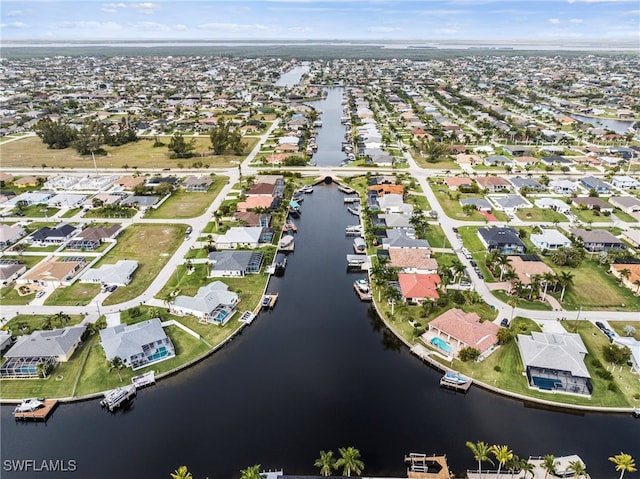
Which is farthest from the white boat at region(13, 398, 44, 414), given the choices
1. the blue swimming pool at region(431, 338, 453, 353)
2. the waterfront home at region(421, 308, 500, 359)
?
the blue swimming pool at region(431, 338, 453, 353)

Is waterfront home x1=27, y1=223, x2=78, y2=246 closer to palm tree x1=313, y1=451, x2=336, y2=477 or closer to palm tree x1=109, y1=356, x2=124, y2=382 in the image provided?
palm tree x1=109, y1=356, x2=124, y2=382

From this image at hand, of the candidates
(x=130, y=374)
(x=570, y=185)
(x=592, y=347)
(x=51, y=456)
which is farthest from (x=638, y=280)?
(x=51, y=456)

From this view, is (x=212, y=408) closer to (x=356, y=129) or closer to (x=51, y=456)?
(x=51, y=456)

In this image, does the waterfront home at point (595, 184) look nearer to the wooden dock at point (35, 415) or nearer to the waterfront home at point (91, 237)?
the waterfront home at point (91, 237)

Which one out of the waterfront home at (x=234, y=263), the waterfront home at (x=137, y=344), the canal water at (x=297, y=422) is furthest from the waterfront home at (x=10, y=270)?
the waterfront home at (x=234, y=263)

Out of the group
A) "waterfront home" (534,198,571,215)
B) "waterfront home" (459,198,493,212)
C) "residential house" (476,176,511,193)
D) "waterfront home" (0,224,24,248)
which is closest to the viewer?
"waterfront home" (0,224,24,248)

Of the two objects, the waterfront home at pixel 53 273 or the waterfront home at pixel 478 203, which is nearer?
the waterfront home at pixel 53 273
